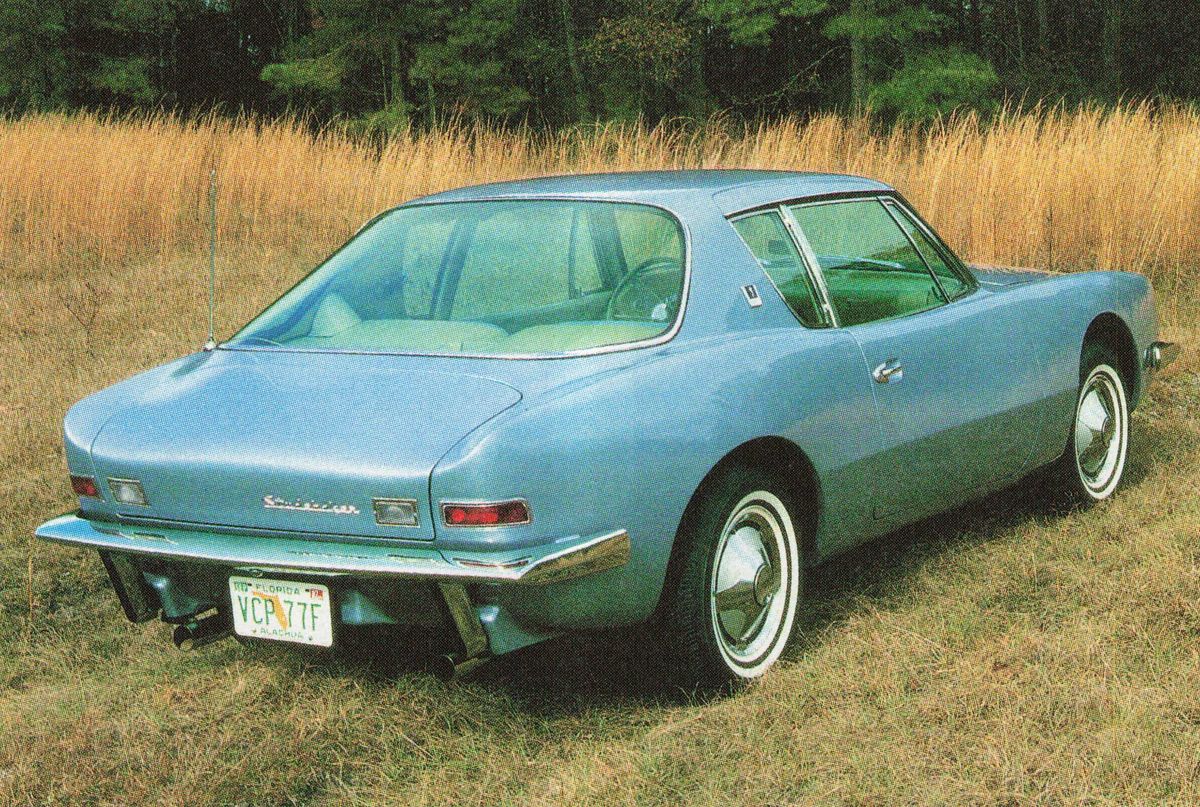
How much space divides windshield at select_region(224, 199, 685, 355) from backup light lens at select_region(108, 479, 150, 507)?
63 cm

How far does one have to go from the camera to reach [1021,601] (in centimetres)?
425

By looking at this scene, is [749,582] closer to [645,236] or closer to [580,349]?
[580,349]

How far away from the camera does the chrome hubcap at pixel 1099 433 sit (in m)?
5.19

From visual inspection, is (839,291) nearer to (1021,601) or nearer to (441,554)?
(1021,601)

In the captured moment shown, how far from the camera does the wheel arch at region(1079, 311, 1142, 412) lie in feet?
17.1

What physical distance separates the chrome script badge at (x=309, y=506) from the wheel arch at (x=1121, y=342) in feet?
10.2

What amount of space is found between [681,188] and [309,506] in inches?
56.9

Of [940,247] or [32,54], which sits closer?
[940,247]

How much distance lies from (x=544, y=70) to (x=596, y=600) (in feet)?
99.8

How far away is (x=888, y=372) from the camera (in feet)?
13.5

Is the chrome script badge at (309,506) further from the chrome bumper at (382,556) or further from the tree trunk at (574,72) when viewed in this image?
the tree trunk at (574,72)

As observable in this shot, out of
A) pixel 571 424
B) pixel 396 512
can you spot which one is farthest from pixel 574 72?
pixel 396 512

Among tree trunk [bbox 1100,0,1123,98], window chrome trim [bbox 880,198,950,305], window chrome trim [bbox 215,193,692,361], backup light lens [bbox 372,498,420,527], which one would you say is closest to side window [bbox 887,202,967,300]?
window chrome trim [bbox 880,198,950,305]

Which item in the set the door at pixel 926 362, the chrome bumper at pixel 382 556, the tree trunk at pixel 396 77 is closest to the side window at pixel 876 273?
the door at pixel 926 362
